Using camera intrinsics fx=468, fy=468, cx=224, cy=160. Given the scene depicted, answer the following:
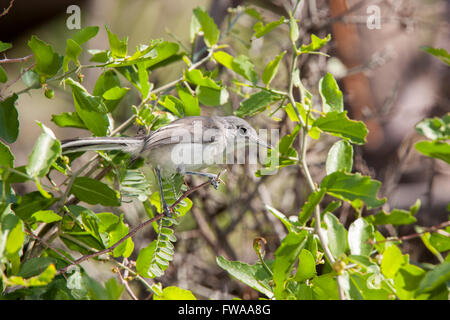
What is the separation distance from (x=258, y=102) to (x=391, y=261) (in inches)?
21.8

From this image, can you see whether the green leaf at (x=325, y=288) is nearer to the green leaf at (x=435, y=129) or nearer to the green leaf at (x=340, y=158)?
the green leaf at (x=340, y=158)

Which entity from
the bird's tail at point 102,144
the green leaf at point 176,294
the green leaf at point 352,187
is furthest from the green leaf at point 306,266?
the bird's tail at point 102,144

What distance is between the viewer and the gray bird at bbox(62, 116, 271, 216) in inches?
51.3

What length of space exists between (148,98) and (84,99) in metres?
0.23

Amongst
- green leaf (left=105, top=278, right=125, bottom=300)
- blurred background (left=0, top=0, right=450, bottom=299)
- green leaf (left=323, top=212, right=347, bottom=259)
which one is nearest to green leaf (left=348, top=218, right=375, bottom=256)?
green leaf (left=323, top=212, right=347, bottom=259)

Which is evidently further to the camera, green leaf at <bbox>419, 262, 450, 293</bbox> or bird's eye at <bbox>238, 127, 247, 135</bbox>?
bird's eye at <bbox>238, 127, 247, 135</bbox>

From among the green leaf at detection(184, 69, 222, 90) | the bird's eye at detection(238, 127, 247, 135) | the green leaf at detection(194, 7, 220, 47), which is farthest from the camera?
the bird's eye at detection(238, 127, 247, 135)

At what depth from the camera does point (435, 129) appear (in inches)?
38.5

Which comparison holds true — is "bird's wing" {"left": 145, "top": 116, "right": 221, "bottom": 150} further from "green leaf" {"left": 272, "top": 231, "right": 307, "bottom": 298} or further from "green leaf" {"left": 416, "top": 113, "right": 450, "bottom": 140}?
"green leaf" {"left": 416, "top": 113, "right": 450, "bottom": 140}

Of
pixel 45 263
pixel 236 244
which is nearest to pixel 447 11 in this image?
pixel 236 244

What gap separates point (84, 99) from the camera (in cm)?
127

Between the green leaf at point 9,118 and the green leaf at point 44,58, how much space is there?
112 millimetres

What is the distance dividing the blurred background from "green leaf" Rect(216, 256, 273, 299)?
110cm
